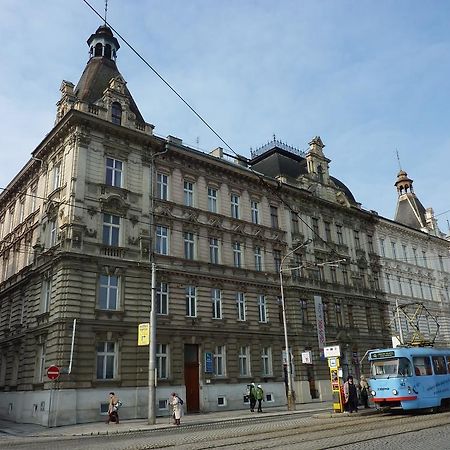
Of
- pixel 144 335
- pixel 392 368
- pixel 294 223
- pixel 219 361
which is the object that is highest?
pixel 294 223

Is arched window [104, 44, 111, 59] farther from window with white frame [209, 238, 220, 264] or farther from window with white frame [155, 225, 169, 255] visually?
window with white frame [209, 238, 220, 264]

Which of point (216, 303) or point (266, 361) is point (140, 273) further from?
point (266, 361)

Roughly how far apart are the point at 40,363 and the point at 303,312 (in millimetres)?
20169

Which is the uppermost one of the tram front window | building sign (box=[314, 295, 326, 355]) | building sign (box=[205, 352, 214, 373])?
building sign (box=[314, 295, 326, 355])

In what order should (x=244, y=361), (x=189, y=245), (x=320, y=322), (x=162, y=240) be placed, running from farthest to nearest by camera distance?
Answer: (x=320, y=322) → (x=244, y=361) → (x=189, y=245) → (x=162, y=240)

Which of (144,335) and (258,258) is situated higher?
(258,258)

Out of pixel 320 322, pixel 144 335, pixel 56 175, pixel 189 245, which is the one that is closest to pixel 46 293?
pixel 56 175

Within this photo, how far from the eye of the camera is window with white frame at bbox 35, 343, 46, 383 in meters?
27.7

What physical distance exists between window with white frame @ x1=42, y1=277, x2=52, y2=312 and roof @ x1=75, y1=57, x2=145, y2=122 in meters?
12.1

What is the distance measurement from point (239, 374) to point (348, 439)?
62.0 feet

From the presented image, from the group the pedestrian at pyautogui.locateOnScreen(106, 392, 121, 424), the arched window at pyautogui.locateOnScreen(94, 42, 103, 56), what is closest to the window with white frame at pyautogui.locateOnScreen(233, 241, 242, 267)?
the pedestrian at pyautogui.locateOnScreen(106, 392, 121, 424)

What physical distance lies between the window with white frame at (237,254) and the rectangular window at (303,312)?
6805 mm

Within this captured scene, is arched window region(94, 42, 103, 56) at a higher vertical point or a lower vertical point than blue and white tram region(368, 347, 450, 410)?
higher

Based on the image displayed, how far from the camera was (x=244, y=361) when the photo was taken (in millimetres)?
33625
